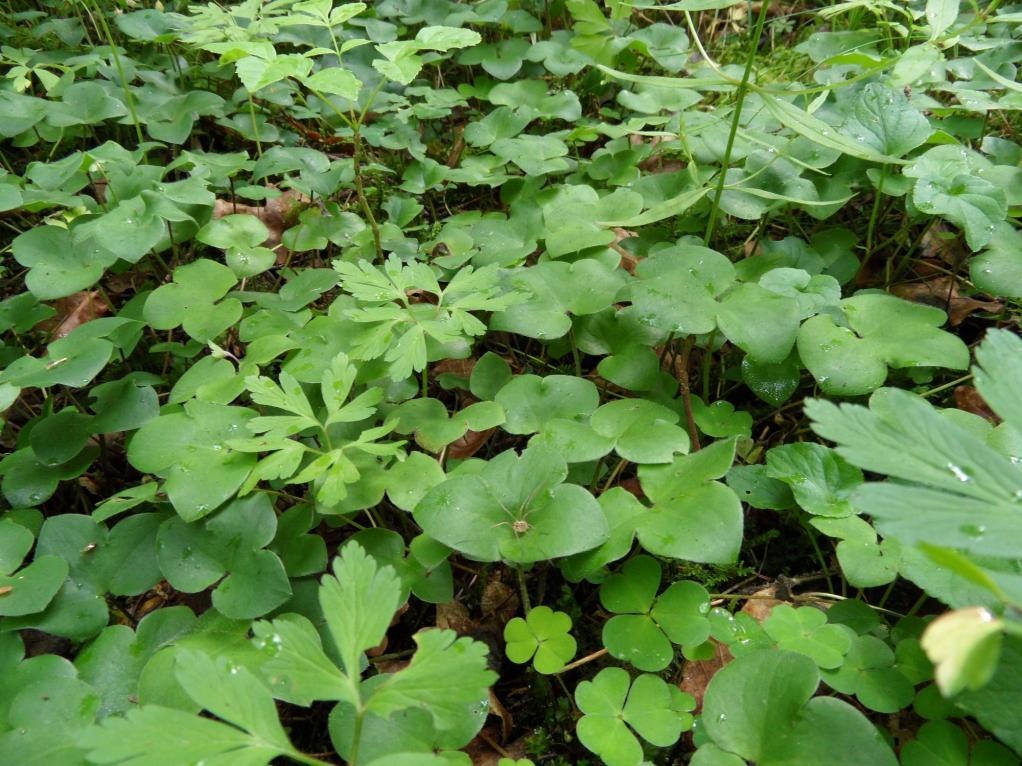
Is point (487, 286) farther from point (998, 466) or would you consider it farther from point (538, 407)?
point (998, 466)

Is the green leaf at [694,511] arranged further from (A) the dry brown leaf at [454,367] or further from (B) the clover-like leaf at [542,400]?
(A) the dry brown leaf at [454,367]

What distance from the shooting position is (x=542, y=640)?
112cm

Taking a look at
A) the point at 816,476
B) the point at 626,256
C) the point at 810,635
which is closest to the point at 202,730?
the point at 810,635

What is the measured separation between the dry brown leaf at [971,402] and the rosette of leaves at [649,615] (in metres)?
0.84

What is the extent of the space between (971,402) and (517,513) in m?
1.09

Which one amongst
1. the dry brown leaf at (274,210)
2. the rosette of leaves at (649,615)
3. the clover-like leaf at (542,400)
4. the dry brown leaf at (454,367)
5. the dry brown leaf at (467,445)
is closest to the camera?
the rosette of leaves at (649,615)

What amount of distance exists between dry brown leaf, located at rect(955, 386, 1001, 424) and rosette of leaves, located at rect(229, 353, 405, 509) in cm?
124

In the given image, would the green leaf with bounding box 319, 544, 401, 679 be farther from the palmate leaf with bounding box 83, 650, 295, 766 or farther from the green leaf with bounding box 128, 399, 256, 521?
the green leaf with bounding box 128, 399, 256, 521

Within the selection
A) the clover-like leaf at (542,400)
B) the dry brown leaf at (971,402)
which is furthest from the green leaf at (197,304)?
the dry brown leaf at (971,402)

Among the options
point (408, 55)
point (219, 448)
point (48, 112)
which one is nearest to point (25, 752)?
point (219, 448)

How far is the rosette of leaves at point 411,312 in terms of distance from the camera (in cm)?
128

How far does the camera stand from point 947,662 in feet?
1.70

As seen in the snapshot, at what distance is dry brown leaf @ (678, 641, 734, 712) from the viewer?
3.77ft

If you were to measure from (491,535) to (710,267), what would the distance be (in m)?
0.76
